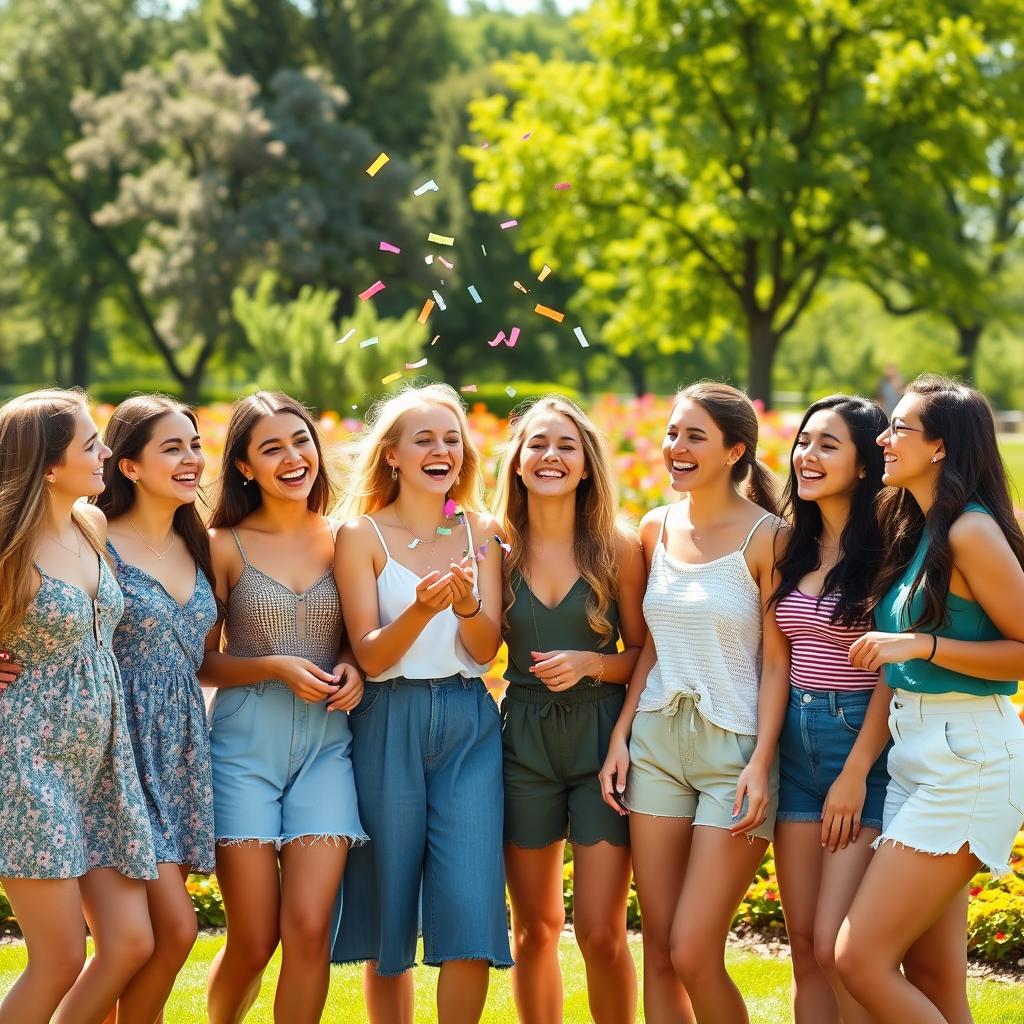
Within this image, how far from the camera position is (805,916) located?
4.06m

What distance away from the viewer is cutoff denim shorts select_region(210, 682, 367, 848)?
4.15m

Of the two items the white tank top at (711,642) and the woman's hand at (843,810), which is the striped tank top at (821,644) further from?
the woman's hand at (843,810)

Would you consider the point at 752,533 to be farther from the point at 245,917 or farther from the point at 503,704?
the point at 245,917

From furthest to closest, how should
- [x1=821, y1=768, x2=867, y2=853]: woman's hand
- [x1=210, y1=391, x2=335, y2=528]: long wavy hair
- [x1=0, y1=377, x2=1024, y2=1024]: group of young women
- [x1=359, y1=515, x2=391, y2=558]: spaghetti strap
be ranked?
[x1=210, y1=391, x2=335, y2=528]: long wavy hair < [x1=359, y1=515, x2=391, y2=558]: spaghetti strap < [x1=821, y1=768, x2=867, y2=853]: woman's hand < [x1=0, y1=377, x2=1024, y2=1024]: group of young women

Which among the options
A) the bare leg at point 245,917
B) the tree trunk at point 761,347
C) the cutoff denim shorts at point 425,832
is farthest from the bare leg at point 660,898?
the tree trunk at point 761,347

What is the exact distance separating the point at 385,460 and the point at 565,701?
1.04 meters

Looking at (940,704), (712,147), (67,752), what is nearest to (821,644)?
(940,704)

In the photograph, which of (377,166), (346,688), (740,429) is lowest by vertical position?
(346,688)

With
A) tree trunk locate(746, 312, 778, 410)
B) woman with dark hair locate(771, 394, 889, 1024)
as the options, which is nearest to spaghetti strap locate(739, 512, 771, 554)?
woman with dark hair locate(771, 394, 889, 1024)

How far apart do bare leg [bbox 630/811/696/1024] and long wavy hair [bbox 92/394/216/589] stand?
1.65 meters

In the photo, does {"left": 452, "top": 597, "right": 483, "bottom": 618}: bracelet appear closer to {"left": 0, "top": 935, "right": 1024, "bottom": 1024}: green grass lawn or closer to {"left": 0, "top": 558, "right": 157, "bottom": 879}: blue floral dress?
{"left": 0, "top": 558, "right": 157, "bottom": 879}: blue floral dress

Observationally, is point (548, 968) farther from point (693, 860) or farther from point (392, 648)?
point (392, 648)

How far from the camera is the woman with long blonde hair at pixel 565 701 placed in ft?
14.1

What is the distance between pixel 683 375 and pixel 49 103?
2171cm
